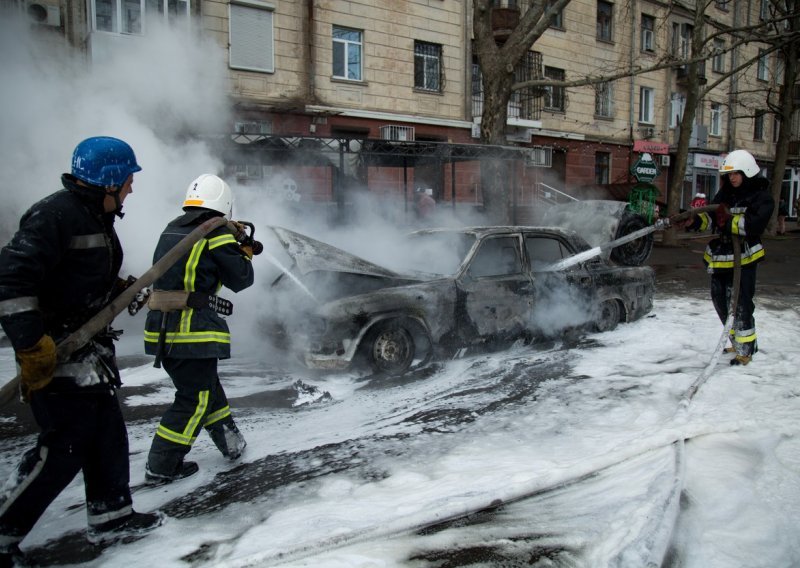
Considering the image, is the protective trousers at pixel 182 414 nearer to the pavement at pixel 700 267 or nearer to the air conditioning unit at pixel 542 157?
the pavement at pixel 700 267

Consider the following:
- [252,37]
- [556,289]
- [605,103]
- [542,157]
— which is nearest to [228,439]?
[556,289]

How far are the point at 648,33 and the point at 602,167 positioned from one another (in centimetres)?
658

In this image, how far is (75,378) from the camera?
2619 millimetres

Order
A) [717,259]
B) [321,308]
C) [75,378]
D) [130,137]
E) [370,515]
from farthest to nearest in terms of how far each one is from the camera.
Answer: [130,137]
[717,259]
[321,308]
[370,515]
[75,378]

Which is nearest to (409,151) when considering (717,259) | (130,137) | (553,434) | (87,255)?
(130,137)

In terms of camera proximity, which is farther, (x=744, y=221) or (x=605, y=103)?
(x=605, y=103)

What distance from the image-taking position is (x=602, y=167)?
2616 centimetres

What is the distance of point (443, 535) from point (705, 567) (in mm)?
1061

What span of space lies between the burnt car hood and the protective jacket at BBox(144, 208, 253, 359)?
175 cm

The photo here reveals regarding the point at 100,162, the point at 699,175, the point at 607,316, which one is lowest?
the point at 607,316

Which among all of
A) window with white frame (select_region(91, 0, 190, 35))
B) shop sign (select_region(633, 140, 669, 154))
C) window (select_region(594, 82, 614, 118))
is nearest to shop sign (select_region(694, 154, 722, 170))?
shop sign (select_region(633, 140, 669, 154))

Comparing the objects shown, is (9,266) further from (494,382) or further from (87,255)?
(494,382)

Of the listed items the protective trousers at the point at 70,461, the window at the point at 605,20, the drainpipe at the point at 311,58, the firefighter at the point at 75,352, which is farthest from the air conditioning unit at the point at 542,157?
the protective trousers at the point at 70,461

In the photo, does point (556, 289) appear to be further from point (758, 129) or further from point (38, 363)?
point (758, 129)
